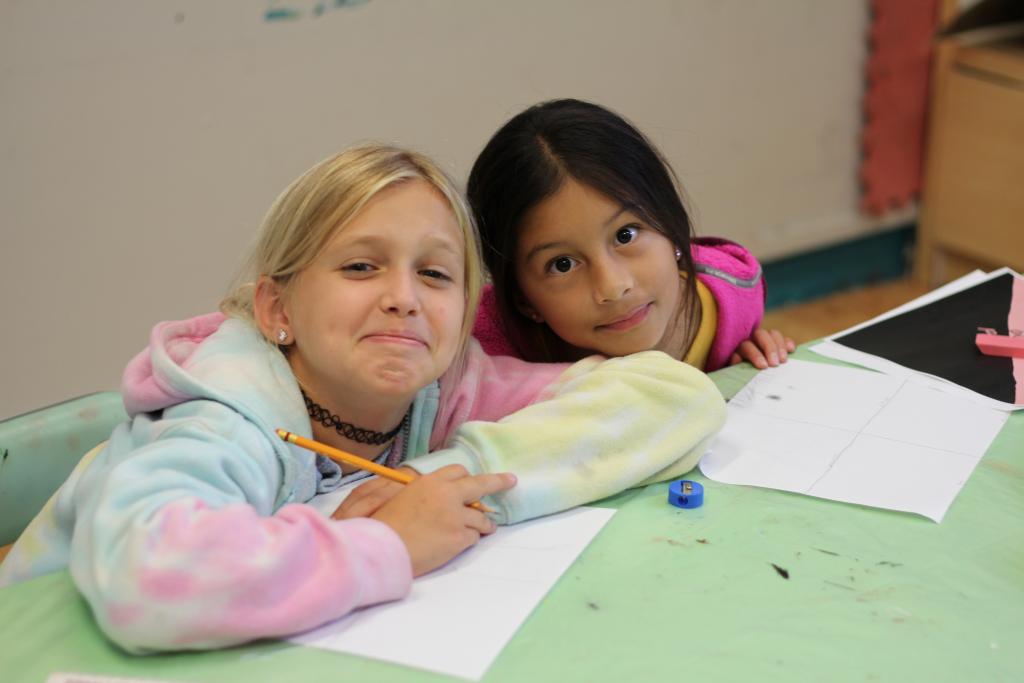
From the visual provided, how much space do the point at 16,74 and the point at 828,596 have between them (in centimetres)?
152

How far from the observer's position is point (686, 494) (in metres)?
1.05

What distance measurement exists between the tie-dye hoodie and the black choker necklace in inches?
0.7

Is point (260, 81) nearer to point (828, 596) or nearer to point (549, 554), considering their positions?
point (549, 554)

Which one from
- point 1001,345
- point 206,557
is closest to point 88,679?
point 206,557

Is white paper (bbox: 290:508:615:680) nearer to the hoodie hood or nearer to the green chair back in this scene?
the hoodie hood

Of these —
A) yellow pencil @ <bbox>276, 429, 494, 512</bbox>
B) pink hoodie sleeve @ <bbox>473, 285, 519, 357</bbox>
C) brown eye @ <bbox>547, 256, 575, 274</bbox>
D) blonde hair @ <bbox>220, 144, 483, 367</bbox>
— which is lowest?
pink hoodie sleeve @ <bbox>473, 285, 519, 357</bbox>

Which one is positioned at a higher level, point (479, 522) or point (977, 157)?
point (479, 522)

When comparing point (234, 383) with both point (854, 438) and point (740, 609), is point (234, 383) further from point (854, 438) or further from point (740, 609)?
point (854, 438)

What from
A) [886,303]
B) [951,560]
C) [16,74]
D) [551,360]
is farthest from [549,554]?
[886,303]

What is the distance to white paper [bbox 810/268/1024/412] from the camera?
4.15ft

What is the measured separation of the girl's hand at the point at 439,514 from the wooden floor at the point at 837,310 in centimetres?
203

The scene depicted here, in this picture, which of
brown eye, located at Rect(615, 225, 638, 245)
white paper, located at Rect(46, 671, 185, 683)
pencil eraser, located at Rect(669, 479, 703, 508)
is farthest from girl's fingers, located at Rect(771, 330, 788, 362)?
white paper, located at Rect(46, 671, 185, 683)

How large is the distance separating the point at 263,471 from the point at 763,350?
713mm

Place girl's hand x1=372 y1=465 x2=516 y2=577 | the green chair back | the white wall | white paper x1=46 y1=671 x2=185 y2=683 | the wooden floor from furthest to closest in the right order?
the wooden floor
the white wall
the green chair back
girl's hand x1=372 y1=465 x2=516 y2=577
white paper x1=46 y1=671 x2=185 y2=683
